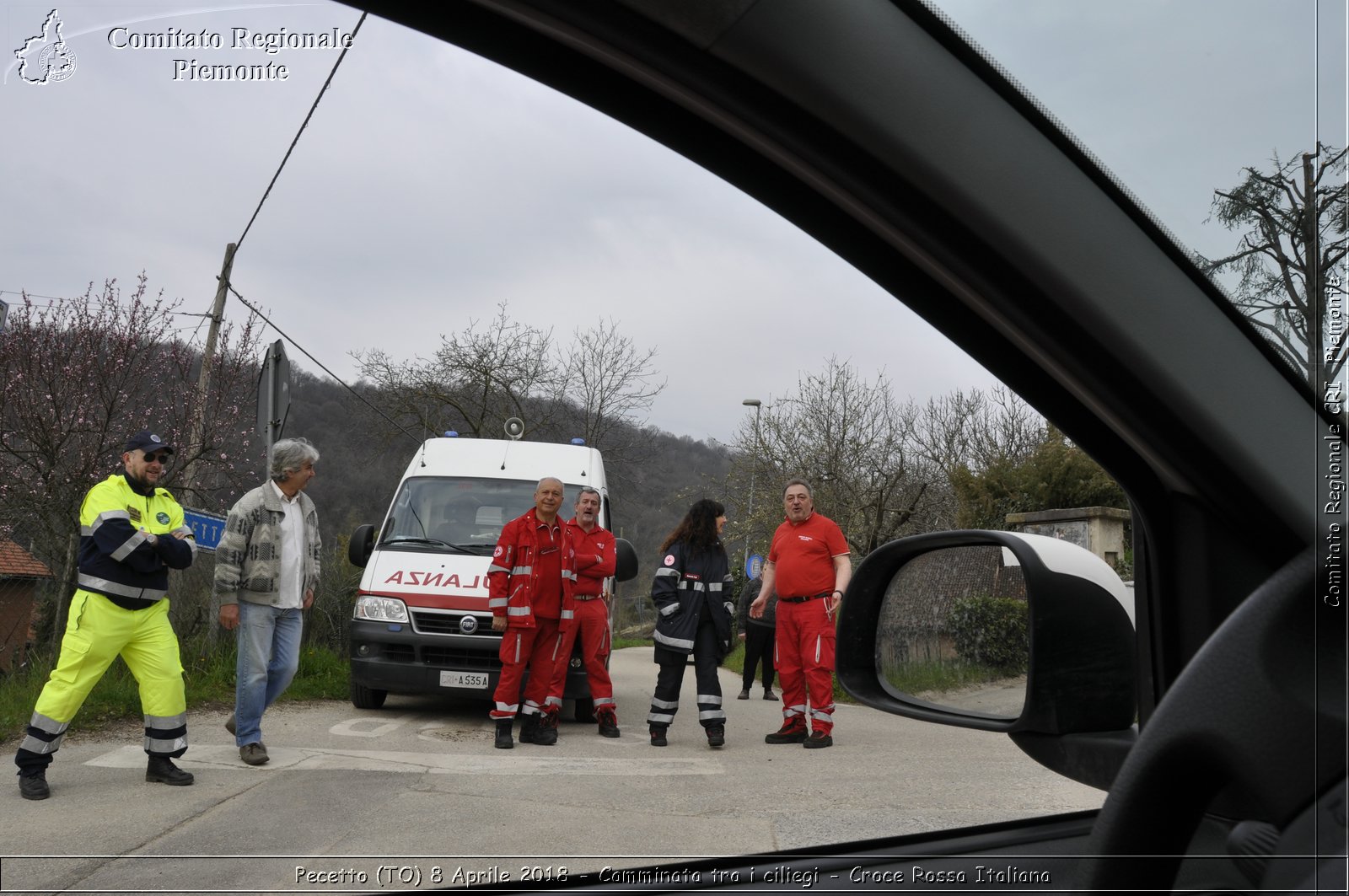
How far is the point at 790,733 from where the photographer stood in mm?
3082

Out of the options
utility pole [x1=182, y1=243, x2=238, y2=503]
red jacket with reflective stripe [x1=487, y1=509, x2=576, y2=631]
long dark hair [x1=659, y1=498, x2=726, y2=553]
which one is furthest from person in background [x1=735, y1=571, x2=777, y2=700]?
utility pole [x1=182, y1=243, x2=238, y2=503]

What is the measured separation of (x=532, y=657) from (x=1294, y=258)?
6.29 metres

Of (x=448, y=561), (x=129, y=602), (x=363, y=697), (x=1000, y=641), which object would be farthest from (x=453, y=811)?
(x=448, y=561)

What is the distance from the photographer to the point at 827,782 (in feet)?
6.30

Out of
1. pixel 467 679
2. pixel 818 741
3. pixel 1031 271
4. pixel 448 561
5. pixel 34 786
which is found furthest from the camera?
pixel 448 561

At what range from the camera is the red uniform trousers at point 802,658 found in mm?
2271

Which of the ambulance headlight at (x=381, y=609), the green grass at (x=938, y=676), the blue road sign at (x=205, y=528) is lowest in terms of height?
the ambulance headlight at (x=381, y=609)

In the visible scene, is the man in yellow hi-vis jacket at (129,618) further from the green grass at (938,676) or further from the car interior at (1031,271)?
the green grass at (938,676)

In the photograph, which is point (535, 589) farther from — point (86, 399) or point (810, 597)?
point (86, 399)

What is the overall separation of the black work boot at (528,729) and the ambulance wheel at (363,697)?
0.78 meters

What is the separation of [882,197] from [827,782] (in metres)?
1.32

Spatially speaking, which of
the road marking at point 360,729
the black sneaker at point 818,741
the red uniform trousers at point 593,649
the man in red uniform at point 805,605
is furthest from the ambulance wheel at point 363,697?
the black sneaker at point 818,741

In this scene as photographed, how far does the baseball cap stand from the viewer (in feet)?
5.11

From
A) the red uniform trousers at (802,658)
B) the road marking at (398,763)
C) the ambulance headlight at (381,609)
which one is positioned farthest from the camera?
the ambulance headlight at (381,609)
